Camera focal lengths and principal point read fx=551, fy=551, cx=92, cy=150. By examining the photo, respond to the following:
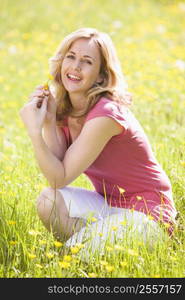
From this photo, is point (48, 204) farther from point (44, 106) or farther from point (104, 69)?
point (104, 69)

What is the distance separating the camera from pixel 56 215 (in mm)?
2609

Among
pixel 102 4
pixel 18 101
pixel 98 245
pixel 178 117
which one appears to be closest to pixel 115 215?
pixel 98 245

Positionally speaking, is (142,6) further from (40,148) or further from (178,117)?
(40,148)

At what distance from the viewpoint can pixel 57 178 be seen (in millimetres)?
2609

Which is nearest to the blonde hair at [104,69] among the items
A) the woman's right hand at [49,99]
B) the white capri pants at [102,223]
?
the woman's right hand at [49,99]

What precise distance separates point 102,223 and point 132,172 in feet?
1.08

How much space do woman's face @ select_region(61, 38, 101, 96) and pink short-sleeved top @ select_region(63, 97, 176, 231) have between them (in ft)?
0.51

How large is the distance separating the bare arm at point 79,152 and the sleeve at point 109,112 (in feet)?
0.07

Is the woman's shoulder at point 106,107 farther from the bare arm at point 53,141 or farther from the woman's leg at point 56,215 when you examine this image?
the woman's leg at point 56,215

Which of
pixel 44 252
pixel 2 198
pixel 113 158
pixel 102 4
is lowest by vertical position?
pixel 44 252

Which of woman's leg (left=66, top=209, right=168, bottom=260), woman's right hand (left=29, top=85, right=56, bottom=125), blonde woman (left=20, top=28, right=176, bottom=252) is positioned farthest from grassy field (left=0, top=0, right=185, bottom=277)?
woman's right hand (left=29, top=85, right=56, bottom=125)

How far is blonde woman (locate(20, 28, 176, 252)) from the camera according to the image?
2596 millimetres

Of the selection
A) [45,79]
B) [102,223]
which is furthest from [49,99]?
[45,79]

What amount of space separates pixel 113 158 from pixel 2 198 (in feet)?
1.91
